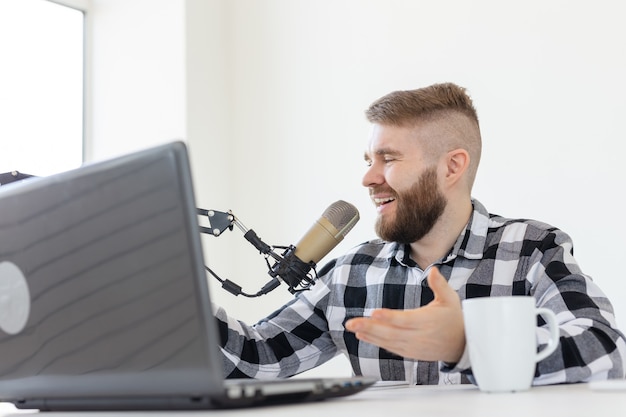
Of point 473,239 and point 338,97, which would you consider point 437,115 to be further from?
point 338,97

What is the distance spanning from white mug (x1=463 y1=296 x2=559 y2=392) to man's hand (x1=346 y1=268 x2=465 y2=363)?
0.08 ft

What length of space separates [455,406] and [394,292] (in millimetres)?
946

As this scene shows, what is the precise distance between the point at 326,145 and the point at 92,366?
2.22 meters

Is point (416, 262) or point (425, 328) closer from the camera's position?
point (425, 328)

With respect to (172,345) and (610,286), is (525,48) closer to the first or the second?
(610,286)

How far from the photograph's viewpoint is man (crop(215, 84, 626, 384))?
5.43ft

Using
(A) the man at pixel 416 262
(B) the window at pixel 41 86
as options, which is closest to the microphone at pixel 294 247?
(A) the man at pixel 416 262

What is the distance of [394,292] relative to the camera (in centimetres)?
182

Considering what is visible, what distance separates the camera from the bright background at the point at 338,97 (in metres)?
2.41

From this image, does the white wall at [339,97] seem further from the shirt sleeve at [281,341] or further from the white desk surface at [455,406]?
the white desk surface at [455,406]

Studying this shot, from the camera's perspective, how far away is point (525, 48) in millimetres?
2561

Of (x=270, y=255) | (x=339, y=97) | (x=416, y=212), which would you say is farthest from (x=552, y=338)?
(x=339, y=97)

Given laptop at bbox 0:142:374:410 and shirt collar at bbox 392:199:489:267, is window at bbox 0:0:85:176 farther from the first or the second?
laptop at bbox 0:142:374:410

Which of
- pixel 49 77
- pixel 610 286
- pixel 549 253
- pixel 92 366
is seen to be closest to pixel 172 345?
pixel 92 366
